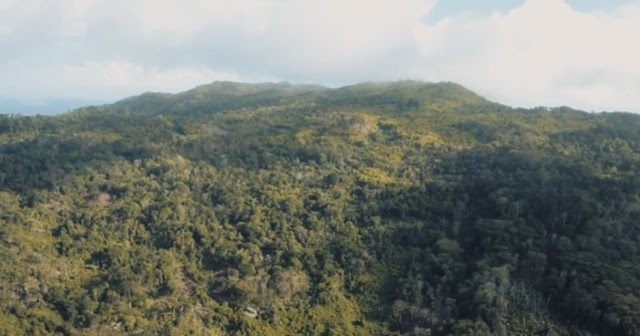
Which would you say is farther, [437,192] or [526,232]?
[437,192]

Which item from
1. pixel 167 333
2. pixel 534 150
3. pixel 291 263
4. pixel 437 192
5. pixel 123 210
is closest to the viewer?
pixel 167 333

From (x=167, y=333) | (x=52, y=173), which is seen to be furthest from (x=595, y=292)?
(x=52, y=173)

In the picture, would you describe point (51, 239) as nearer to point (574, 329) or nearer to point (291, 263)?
point (291, 263)

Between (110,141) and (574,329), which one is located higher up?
(110,141)

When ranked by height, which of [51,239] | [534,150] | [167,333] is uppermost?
[534,150]

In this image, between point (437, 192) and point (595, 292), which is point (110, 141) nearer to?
point (437, 192)

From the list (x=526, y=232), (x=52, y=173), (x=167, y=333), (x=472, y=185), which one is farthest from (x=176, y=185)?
(x=526, y=232)

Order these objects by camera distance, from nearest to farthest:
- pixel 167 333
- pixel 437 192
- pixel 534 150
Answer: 1. pixel 167 333
2. pixel 437 192
3. pixel 534 150
